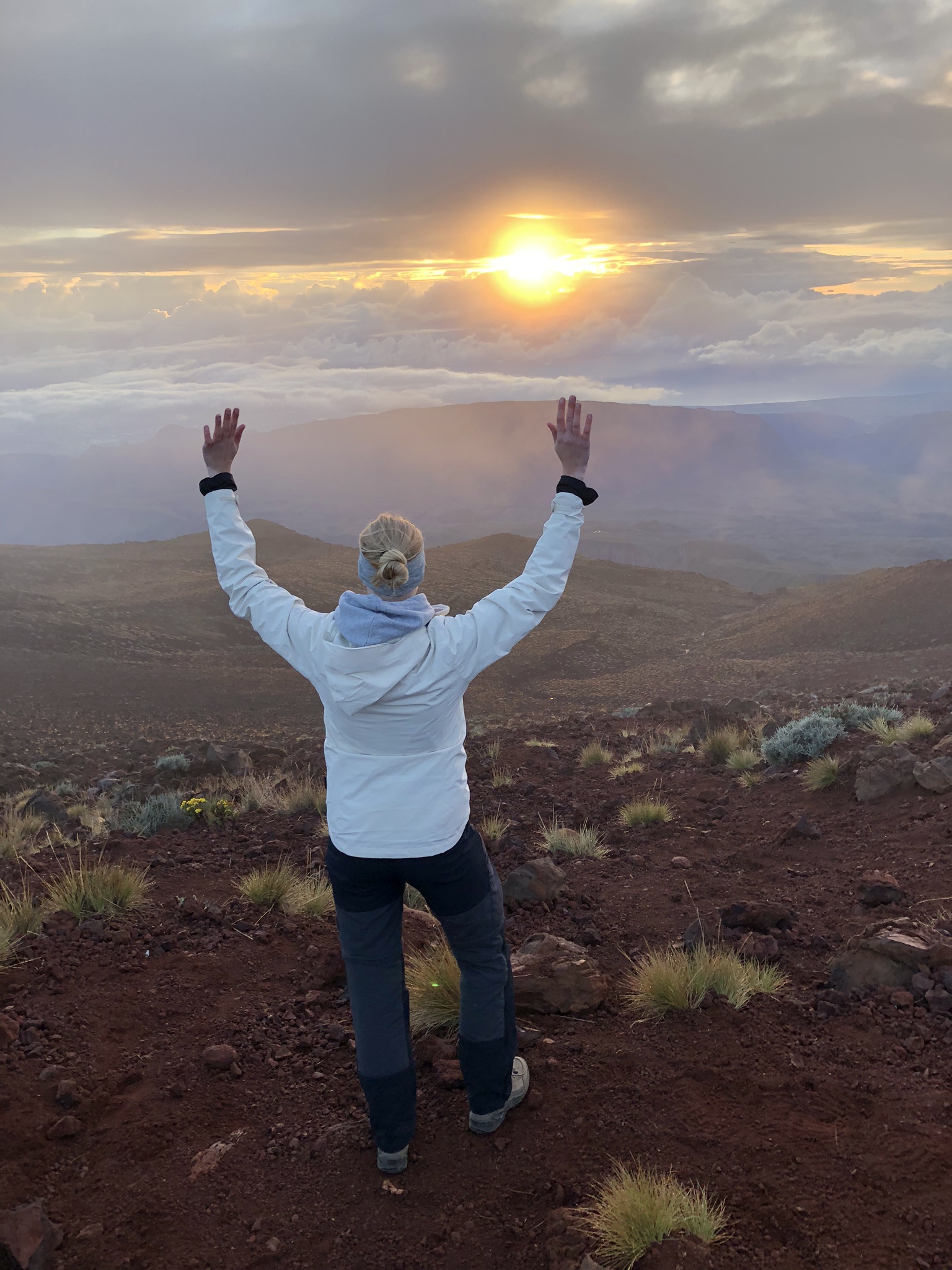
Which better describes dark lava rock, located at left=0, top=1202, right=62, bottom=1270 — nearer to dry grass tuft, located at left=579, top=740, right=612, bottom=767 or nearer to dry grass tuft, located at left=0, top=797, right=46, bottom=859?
dry grass tuft, located at left=0, top=797, right=46, bottom=859

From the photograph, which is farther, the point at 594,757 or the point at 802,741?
the point at 594,757

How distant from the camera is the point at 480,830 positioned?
7016 millimetres

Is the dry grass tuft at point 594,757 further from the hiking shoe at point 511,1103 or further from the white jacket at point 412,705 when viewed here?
the white jacket at point 412,705

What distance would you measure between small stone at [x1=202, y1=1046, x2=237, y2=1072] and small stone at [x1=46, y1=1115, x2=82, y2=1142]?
56 centimetres

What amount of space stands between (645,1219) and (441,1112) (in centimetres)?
105

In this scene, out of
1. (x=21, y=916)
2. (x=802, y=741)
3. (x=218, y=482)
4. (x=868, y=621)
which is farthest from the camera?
(x=868, y=621)

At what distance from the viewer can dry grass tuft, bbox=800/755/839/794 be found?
7.20 meters

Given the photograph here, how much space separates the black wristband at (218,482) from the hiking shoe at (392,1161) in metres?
2.36

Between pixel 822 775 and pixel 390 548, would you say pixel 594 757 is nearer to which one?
pixel 822 775

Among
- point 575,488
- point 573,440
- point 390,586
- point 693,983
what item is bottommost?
point 693,983

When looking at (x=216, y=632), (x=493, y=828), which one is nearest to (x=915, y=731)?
(x=493, y=828)

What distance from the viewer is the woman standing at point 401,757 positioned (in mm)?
2641

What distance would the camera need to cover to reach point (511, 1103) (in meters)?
3.24

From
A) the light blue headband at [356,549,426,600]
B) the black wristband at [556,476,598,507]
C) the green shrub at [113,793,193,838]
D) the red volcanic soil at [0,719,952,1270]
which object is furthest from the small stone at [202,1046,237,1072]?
the green shrub at [113,793,193,838]
